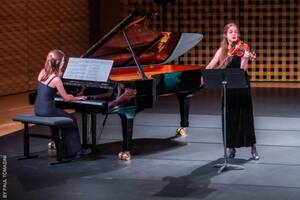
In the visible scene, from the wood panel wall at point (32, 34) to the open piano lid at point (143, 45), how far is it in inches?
153

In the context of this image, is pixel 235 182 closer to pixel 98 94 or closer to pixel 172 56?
pixel 98 94

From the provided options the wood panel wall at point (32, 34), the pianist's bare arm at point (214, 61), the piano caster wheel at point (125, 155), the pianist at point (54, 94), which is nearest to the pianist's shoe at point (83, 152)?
the pianist at point (54, 94)

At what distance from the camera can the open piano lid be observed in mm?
7582

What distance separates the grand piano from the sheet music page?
73mm

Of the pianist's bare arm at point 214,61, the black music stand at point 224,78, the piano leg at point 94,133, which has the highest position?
the pianist's bare arm at point 214,61

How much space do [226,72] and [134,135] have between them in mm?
2181

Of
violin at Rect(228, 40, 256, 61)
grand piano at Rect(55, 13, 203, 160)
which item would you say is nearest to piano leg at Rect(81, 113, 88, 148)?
grand piano at Rect(55, 13, 203, 160)

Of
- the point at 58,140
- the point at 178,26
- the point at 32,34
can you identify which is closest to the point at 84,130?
the point at 58,140

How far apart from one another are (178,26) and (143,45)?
5183 mm

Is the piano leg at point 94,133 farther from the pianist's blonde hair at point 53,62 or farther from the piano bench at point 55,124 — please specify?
the pianist's blonde hair at point 53,62

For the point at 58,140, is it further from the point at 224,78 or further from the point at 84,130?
the point at 224,78

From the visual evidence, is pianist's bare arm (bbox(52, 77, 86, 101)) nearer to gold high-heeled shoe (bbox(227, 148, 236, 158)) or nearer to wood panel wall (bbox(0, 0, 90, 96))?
gold high-heeled shoe (bbox(227, 148, 236, 158))

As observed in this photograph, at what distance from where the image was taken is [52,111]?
6910 mm

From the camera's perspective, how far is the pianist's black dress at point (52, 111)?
6.88 metres
